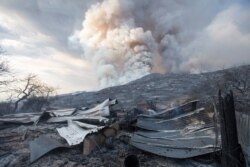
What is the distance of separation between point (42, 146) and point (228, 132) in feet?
17.8

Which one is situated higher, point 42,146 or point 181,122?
point 181,122

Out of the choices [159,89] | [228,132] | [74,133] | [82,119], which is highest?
[159,89]

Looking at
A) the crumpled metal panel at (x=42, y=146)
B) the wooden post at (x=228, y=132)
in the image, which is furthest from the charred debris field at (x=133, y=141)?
the wooden post at (x=228, y=132)

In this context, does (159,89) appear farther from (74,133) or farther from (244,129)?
(244,129)

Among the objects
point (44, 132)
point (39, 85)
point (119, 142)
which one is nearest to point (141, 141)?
point (119, 142)

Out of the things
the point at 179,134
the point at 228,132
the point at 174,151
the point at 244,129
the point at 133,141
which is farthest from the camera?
the point at 133,141

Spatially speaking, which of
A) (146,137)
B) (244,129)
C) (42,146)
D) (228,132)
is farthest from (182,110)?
(42,146)

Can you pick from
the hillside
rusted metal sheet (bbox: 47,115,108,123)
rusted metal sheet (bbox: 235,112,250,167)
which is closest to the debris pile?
rusted metal sheet (bbox: 47,115,108,123)

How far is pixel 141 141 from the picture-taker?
8.04 meters

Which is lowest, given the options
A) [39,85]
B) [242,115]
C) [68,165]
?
[68,165]

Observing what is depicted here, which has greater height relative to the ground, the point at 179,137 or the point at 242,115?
the point at 242,115

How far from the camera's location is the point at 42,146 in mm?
8500

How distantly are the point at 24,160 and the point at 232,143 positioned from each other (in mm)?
5677

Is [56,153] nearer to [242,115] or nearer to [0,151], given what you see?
[0,151]
